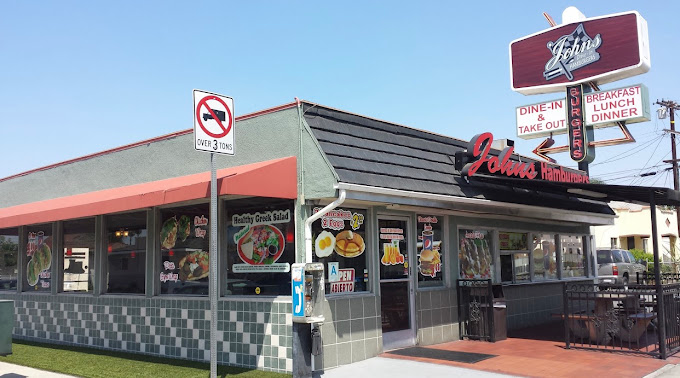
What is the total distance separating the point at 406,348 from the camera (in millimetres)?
10688

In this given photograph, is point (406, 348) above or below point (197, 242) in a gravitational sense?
below

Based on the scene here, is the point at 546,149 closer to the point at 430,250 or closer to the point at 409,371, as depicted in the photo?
the point at 430,250

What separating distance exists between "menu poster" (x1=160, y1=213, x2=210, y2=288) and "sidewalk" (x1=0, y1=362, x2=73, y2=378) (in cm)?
234

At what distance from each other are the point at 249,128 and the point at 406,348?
4.78 metres

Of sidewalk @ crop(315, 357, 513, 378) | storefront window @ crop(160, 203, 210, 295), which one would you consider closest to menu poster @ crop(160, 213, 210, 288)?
storefront window @ crop(160, 203, 210, 295)

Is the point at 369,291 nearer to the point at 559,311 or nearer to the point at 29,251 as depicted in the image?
the point at 559,311

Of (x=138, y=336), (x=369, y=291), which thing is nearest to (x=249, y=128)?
(x=369, y=291)

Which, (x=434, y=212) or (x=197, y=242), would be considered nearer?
(x=197, y=242)

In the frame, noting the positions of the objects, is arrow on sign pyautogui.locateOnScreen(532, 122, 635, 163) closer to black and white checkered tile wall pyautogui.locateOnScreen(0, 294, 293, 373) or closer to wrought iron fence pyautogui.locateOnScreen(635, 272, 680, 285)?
wrought iron fence pyautogui.locateOnScreen(635, 272, 680, 285)

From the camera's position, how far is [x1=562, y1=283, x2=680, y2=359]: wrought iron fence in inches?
403

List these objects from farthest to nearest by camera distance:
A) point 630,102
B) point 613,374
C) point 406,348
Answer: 1. point 630,102
2. point 406,348
3. point 613,374

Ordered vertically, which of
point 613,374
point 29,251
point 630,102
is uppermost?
point 630,102

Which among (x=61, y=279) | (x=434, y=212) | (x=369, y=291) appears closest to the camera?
(x=369, y=291)

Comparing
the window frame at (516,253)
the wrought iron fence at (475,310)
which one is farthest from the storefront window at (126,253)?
the window frame at (516,253)
